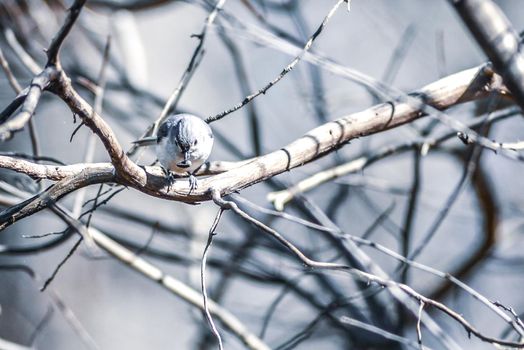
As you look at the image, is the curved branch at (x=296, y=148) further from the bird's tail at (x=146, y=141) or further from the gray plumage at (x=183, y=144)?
the bird's tail at (x=146, y=141)

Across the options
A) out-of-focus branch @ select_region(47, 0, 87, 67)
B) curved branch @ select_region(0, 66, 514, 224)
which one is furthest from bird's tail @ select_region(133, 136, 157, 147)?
out-of-focus branch @ select_region(47, 0, 87, 67)

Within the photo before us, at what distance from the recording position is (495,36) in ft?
4.29

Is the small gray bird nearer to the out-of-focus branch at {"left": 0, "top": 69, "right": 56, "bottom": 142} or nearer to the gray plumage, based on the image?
the gray plumage

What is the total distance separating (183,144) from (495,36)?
139cm

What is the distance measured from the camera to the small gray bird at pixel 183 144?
2.40 metres

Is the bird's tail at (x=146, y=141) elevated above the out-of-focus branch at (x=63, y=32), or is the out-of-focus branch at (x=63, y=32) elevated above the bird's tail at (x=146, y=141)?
the bird's tail at (x=146, y=141)

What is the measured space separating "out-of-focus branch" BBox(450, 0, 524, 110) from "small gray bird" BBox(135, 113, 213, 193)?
1.18 metres

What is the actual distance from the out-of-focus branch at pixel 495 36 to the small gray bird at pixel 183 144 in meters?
1.18

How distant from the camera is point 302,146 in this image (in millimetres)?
2125

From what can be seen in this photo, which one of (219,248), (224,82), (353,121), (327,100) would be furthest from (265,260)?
(224,82)

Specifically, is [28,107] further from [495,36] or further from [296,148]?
[296,148]

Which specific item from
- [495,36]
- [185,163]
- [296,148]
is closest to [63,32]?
[495,36]

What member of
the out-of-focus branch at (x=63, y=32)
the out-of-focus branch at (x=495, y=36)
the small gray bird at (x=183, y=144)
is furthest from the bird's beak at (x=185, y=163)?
the out-of-focus branch at (x=495, y=36)

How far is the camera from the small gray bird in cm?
240
